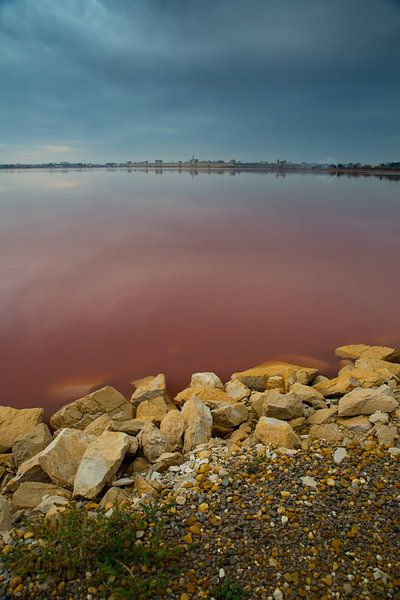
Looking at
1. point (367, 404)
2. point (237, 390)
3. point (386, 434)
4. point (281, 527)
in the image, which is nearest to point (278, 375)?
point (237, 390)

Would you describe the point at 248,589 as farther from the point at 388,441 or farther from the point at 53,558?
the point at 388,441

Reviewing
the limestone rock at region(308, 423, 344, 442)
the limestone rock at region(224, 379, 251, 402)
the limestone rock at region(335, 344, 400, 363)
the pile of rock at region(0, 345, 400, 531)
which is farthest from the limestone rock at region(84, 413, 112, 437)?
the limestone rock at region(335, 344, 400, 363)

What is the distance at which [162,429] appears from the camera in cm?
591

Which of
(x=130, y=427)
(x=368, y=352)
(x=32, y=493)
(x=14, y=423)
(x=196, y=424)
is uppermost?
(x=196, y=424)

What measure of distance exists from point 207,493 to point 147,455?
1.32 metres

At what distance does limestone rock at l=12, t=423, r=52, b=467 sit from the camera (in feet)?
19.6

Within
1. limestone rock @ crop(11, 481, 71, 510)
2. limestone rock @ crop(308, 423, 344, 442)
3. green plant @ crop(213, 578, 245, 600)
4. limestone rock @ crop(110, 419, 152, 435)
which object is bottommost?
limestone rock @ crop(11, 481, 71, 510)

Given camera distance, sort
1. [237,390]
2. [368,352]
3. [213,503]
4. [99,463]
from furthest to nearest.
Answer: [368,352] → [237,390] → [99,463] → [213,503]

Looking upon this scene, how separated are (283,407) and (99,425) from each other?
9.64 ft

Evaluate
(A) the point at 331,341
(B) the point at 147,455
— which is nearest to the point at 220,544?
(B) the point at 147,455

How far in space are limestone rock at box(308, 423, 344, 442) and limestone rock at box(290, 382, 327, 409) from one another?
86cm

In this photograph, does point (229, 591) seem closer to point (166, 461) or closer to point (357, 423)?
point (166, 461)

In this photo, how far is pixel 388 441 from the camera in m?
4.88

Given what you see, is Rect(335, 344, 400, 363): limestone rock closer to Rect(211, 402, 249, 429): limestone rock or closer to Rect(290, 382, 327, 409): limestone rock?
Rect(290, 382, 327, 409): limestone rock
